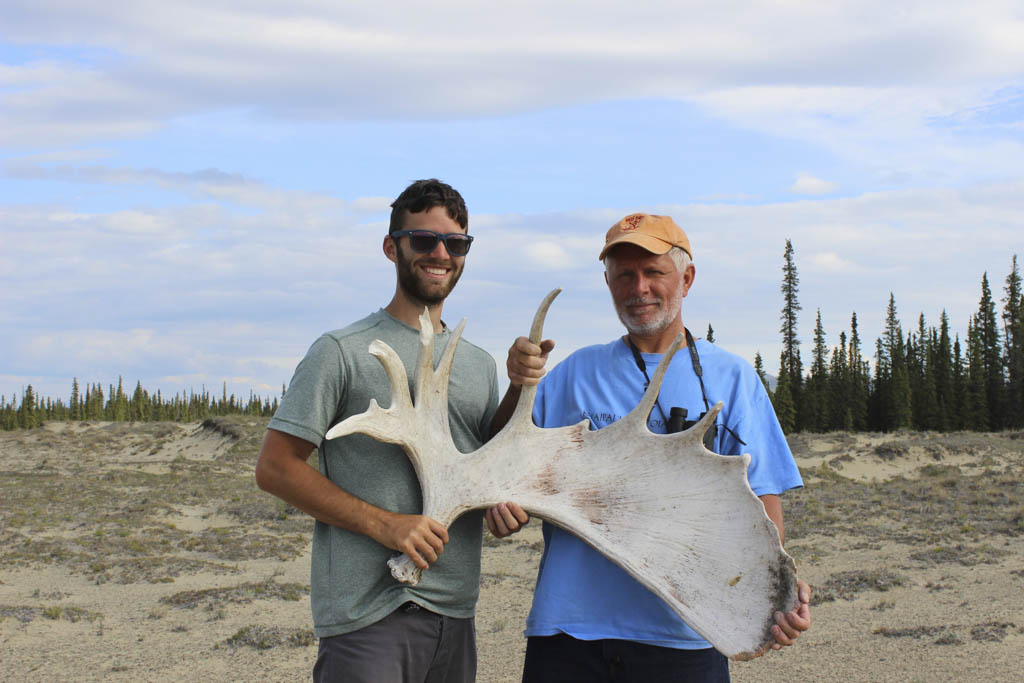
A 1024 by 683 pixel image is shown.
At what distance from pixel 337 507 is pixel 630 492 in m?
1.07

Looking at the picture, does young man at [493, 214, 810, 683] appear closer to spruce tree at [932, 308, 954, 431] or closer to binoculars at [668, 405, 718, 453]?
binoculars at [668, 405, 718, 453]

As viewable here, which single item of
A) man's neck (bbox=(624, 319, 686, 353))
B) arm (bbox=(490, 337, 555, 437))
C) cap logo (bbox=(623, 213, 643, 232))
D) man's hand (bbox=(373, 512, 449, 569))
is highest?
cap logo (bbox=(623, 213, 643, 232))

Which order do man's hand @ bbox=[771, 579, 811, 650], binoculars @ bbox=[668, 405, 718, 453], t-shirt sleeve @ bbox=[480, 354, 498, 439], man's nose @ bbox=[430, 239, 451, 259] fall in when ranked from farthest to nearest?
t-shirt sleeve @ bbox=[480, 354, 498, 439] → man's nose @ bbox=[430, 239, 451, 259] → binoculars @ bbox=[668, 405, 718, 453] → man's hand @ bbox=[771, 579, 811, 650]

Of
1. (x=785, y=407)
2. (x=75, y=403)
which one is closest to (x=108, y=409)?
(x=75, y=403)

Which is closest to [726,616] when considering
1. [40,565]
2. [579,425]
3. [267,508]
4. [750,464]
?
[750,464]

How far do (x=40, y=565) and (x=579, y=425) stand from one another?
15.3 m

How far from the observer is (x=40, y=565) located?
51.2 ft

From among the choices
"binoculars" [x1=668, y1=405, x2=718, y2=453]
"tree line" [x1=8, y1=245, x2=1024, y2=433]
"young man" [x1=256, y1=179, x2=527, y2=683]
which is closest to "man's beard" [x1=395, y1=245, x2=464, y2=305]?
"young man" [x1=256, y1=179, x2=527, y2=683]

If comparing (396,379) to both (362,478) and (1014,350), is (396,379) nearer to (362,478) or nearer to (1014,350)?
(362,478)

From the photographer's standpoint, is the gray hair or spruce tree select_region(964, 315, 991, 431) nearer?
the gray hair

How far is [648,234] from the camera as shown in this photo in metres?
3.45

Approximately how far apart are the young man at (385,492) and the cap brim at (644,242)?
61 centimetres

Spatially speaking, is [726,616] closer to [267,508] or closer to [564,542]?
[564,542]

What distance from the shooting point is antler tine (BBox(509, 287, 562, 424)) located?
322 cm
